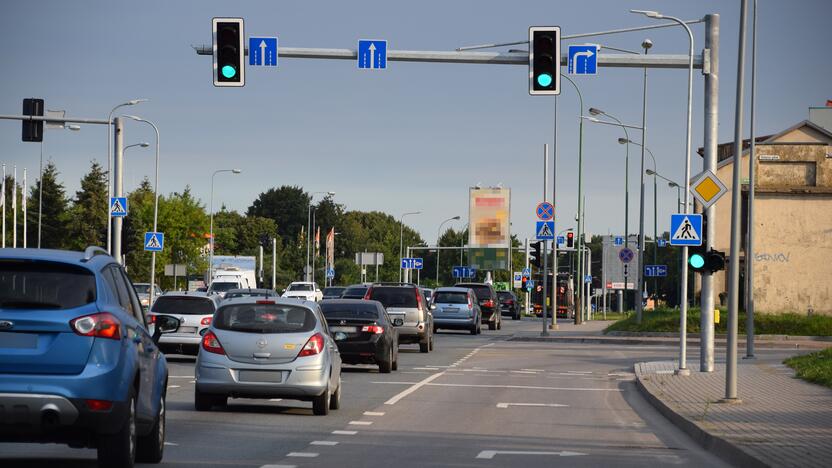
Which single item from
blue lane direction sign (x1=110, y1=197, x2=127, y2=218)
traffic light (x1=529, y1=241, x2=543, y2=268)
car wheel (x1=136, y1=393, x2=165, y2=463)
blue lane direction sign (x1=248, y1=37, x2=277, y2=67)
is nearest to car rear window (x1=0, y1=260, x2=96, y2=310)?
car wheel (x1=136, y1=393, x2=165, y2=463)

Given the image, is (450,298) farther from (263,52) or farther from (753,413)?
(753,413)

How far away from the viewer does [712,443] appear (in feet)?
48.8

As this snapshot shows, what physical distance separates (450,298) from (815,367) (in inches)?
1022

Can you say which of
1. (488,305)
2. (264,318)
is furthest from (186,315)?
(488,305)

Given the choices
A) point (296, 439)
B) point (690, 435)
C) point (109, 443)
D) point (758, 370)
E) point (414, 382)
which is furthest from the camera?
point (758, 370)

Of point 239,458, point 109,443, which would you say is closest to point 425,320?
point 239,458

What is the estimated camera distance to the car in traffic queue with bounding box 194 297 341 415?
1770 centimetres

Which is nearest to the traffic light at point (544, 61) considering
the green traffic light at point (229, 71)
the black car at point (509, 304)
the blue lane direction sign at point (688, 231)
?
the blue lane direction sign at point (688, 231)

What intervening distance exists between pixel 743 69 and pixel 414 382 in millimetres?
9026

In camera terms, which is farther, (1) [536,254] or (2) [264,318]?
(1) [536,254]

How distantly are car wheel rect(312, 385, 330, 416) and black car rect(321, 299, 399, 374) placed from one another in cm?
888

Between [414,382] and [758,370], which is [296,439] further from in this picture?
[758,370]

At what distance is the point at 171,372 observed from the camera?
26875 millimetres

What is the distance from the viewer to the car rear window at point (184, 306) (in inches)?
1206
